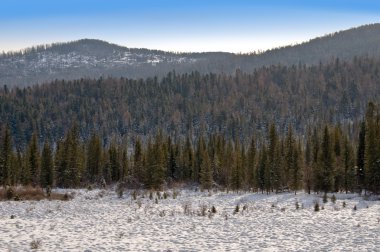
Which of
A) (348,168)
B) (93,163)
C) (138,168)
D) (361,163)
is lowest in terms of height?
(93,163)

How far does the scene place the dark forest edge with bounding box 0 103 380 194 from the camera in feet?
187

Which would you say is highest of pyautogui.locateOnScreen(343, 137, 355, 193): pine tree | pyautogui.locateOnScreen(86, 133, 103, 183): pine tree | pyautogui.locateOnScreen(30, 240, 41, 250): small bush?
pyautogui.locateOnScreen(30, 240, 41, 250): small bush

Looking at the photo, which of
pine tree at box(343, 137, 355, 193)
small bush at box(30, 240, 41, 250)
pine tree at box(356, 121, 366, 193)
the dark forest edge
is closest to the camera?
small bush at box(30, 240, 41, 250)

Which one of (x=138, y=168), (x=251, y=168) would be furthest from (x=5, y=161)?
(x=251, y=168)

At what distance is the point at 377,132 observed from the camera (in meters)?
52.4

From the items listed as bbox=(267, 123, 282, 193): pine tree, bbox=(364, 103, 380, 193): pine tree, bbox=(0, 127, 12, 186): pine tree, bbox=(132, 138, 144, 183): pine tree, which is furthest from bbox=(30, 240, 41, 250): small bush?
bbox=(0, 127, 12, 186): pine tree

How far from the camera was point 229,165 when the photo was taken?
264 ft

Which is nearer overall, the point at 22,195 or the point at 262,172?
the point at 22,195

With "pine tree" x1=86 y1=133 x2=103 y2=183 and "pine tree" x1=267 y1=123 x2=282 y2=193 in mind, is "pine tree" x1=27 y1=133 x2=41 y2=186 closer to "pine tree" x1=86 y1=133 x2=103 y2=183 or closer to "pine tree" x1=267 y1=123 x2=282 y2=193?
"pine tree" x1=86 y1=133 x2=103 y2=183

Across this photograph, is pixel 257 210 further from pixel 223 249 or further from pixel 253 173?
pixel 253 173

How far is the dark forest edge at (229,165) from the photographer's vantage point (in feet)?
187

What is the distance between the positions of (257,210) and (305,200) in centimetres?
910

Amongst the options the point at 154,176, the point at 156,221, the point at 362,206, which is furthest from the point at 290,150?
the point at 156,221

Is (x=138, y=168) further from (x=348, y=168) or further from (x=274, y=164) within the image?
(x=348, y=168)
